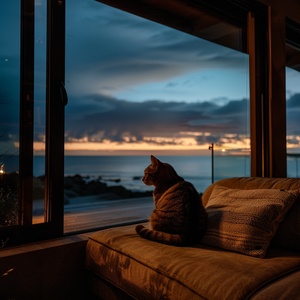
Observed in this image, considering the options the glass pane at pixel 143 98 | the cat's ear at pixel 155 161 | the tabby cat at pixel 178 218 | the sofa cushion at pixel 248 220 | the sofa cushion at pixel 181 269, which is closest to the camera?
the sofa cushion at pixel 181 269

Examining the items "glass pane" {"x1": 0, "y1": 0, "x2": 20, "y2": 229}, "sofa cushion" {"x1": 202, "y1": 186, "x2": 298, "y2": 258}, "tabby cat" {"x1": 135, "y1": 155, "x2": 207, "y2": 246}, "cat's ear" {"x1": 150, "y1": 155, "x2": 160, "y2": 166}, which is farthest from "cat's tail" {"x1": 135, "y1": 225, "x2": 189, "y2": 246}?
"glass pane" {"x1": 0, "y1": 0, "x2": 20, "y2": 229}

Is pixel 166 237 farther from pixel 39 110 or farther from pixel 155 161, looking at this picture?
pixel 39 110

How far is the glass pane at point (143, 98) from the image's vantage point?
2893mm

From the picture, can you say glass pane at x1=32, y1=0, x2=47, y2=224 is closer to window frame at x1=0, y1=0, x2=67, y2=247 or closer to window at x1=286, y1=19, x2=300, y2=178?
window frame at x1=0, y1=0, x2=67, y2=247

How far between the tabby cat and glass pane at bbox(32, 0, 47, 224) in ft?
2.14

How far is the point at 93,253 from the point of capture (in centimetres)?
172

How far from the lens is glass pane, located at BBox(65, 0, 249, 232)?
2893 millimetres

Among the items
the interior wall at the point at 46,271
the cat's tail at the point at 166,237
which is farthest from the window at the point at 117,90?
the cat's tail at the point at 166,237

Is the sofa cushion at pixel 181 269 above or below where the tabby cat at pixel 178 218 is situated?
below

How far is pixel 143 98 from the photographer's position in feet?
16.7

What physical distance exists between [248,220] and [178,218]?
339mm

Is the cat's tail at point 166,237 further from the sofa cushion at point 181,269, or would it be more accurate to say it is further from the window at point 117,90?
the window at point 117,90

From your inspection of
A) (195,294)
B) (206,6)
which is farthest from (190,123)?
(195,294)

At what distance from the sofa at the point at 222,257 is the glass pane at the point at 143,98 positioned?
700 mm
